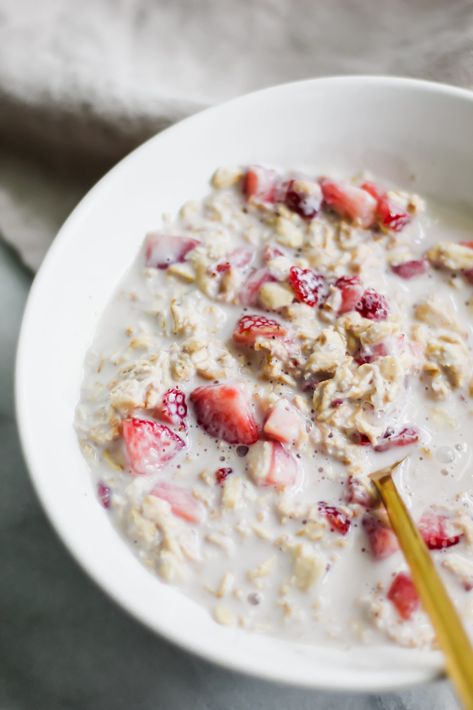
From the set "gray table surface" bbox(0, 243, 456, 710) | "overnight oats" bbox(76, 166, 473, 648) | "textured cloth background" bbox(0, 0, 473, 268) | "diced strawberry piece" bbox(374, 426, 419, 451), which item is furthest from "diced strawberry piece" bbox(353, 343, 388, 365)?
"textured cloth background" bbox(0, 0, 473, 268)

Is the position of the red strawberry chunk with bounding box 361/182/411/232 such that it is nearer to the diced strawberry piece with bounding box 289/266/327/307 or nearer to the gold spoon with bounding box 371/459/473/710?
the diced strawberry piece with bounding box 289/266/327/307

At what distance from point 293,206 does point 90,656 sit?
780 millimetres

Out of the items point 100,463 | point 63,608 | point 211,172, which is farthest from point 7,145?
point 63,608

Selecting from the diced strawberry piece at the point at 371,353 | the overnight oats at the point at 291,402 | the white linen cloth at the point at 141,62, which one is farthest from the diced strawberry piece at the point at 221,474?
the white linen cloth at the point at 141,62

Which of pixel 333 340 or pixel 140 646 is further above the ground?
pixel 333 340

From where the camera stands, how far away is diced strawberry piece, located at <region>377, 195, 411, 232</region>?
1531 millimetres

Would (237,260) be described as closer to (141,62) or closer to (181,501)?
(181,501)

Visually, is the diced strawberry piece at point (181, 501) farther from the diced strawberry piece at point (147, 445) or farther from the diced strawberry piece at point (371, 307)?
the diced strawberry piece at point (371, 307)

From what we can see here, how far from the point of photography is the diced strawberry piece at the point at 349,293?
1.43 metres

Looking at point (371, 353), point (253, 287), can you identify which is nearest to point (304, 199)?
point (253, 287)

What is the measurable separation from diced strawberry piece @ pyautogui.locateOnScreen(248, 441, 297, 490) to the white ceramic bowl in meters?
0.19

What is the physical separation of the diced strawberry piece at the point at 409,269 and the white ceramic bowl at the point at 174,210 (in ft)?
0.59

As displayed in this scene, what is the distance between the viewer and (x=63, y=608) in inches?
57.4

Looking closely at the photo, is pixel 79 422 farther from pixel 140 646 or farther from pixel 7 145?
pixel 7 145
